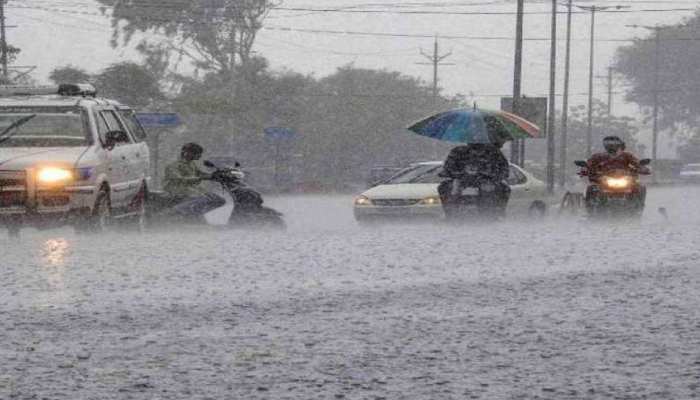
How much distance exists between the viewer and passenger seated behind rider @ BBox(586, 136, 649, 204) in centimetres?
2348

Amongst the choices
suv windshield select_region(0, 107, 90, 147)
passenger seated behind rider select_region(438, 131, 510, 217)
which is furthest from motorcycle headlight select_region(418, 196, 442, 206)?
suv windshield select_region(0, 107, 90, 147)

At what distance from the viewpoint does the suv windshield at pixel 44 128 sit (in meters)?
19.2

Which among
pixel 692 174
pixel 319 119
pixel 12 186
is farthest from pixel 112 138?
pixel 319 119

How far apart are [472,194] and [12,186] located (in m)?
7.43

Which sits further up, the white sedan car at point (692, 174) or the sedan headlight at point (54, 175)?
the sedan headlight at point (54, 175)

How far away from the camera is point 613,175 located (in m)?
23.5

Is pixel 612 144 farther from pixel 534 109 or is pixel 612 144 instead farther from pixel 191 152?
pixel 534 109

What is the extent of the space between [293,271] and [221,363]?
6141 millimetres

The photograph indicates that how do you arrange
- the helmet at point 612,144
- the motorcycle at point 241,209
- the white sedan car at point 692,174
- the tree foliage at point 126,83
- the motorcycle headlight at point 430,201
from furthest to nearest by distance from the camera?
the white sedan car at point 692,174, the tree foliage at point 126,83, the motorcycle headlight at point 430,201, the helmet at point 612,144, the motorcycle at point 241,209

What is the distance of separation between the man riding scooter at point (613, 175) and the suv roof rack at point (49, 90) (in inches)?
310

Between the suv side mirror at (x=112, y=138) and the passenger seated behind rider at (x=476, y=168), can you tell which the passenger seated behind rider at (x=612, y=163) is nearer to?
the passenger seated behind rider at (x=476, y=168)

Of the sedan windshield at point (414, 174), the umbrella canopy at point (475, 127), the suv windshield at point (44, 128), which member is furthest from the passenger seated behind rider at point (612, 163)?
the suv windshield at point (44, 128)

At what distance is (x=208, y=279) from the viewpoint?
14172mm

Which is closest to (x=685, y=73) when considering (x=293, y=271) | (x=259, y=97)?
(x=259, y=97)
